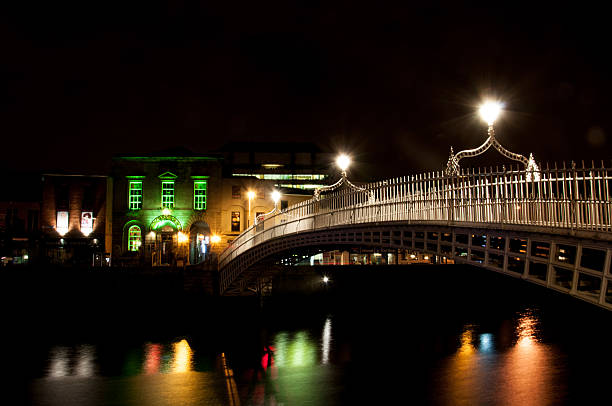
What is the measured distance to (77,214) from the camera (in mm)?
47062

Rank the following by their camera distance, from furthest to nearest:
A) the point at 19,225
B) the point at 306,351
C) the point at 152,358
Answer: the point at 19,225 < the point at 306,351 < the point at 152,358

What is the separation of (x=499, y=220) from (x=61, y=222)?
42203 mm

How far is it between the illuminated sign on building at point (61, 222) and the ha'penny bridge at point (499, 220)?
91.7ft

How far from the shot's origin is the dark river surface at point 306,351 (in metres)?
17.0

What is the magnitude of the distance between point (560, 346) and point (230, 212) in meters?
29.3

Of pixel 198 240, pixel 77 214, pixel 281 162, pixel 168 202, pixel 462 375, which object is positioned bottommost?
pixel 462 375

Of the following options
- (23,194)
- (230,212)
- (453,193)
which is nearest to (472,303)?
(230,212)

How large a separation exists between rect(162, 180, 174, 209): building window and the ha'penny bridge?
77.1ft

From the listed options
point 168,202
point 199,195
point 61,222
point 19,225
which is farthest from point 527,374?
point 19,225

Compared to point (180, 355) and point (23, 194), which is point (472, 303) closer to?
point (180, 355)

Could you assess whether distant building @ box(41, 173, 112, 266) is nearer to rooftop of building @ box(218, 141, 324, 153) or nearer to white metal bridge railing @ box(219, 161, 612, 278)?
rooftop of building @ box(218, 141, 324, 153)

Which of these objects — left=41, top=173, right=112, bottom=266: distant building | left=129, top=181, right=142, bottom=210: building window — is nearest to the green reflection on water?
left=129, top=181, right=142, bottom=210: building window

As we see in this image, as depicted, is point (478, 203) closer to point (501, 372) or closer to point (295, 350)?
point (501, 372)

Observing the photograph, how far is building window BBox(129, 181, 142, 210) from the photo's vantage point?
46844 millimetres
